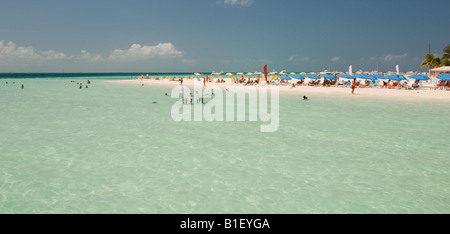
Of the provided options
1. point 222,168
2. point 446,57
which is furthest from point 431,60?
point 222,168

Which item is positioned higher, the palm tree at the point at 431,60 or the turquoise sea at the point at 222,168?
the palm tree at the point at 431,60

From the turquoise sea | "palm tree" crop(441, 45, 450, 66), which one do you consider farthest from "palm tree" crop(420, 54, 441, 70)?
the turquoise sea

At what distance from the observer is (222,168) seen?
28.6 ft

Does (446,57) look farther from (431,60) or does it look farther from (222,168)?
(222,168)

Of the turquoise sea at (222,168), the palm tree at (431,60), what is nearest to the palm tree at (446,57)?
the palm tree at (431,60)

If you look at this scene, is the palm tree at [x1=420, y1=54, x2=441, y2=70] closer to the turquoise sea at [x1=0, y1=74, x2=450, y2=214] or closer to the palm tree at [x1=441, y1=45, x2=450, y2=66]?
the palm tree at [x1=441, y1=45, x2=450, y2=66]

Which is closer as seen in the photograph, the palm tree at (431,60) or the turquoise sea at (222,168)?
the turquoise sea at (222,168)

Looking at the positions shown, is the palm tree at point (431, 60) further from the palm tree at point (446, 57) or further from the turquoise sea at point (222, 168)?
the turquoise sea at point (222, 168)

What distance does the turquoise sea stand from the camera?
6434mm

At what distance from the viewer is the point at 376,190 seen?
707 cm

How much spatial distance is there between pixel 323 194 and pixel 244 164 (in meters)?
2.78

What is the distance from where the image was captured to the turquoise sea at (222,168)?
643 centimetres
